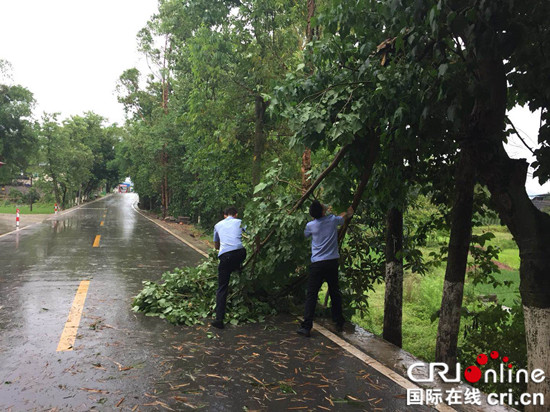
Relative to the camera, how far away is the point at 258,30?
38.1 ft

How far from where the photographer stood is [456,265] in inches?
186

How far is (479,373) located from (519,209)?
212cm

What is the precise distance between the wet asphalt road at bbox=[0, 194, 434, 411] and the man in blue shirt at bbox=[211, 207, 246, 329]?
357 mm

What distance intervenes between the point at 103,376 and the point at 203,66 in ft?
29.9

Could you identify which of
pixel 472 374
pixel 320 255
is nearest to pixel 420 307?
pixel 472 374

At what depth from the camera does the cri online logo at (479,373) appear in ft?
13.9

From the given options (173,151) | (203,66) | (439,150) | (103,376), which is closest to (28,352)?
(103,376)

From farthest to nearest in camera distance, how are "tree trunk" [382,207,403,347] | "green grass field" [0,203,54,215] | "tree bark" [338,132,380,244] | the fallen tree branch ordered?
"green grass field" [0,203,54,215], "tree trunk" [382,207,403,347], the fallen tree branch, "tree bark" [338,132,380,244]

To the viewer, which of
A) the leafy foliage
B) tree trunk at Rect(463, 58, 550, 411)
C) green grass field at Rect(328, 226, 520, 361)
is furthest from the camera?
green grass field at Rect(328, 226, 520, 361)

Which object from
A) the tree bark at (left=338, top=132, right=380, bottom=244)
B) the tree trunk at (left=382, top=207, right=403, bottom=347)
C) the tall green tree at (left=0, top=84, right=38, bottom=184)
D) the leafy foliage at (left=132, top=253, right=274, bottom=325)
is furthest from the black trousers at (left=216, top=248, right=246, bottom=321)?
the tall green tree at (left=0, top=84, right=38, bottom=184)

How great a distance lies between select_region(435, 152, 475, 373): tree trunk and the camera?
472 cm

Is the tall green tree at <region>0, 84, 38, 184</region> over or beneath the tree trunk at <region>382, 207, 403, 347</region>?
over

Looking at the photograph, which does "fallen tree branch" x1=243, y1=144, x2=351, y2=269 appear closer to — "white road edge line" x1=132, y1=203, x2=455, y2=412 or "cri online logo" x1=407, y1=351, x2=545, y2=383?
"white road edge line" x1=132, y1=203, x2=455, y2=412

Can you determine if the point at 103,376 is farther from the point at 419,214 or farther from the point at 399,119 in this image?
the point at 419,214
